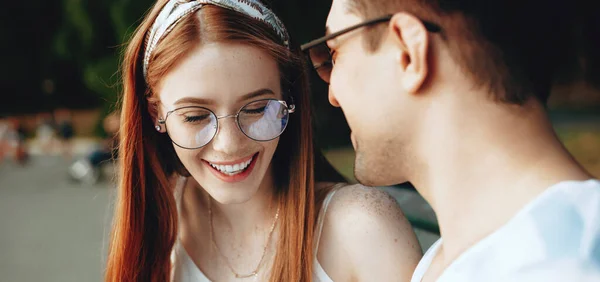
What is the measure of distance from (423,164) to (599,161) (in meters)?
8.86

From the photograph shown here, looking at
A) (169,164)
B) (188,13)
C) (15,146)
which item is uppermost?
(15,146)

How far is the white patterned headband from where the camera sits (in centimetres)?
Answer: 187

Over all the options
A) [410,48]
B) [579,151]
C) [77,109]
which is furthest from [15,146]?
[410,48]

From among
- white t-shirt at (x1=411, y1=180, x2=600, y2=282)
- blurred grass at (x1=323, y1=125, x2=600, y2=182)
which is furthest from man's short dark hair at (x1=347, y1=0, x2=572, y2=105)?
blurred grass at (x1=323, y1=125, x2=600, y2=182)

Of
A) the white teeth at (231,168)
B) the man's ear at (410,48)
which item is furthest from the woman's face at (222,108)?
the man's ear at (410,48)

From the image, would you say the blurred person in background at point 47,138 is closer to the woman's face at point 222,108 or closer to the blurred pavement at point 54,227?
the blurred pavement at point 54,227

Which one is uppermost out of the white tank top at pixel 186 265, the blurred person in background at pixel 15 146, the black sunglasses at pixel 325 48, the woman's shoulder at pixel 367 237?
the blurred person in background at pixel 15 146

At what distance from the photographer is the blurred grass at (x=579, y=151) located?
8395 millimetres

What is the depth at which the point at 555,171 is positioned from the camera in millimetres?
1071

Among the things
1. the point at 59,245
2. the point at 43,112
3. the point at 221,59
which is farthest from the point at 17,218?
the point at 43,112

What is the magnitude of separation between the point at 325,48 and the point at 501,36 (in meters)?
0.40

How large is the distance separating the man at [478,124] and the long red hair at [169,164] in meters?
0.67

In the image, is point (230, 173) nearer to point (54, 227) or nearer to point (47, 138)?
point (54, 227)

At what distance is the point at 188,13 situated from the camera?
6.15 ft
